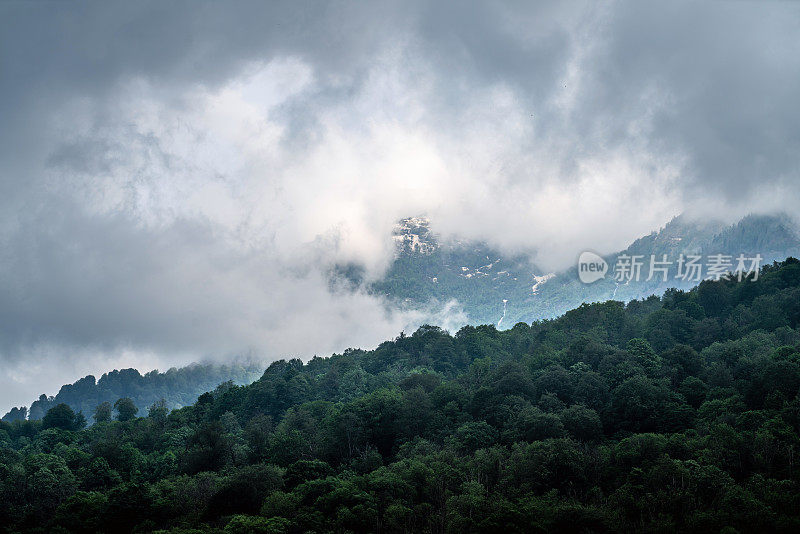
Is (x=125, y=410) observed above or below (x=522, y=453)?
above

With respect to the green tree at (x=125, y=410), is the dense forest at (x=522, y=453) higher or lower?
lower

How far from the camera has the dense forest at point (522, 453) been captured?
1845 inches

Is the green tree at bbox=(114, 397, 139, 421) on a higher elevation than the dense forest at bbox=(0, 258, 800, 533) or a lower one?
higher

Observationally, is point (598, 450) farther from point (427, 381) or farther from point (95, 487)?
point (95, 487)

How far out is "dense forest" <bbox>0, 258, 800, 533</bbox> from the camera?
4688 cm

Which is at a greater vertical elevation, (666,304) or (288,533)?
(666,304)

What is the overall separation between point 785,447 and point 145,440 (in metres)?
89.9

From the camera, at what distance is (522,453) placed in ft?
190

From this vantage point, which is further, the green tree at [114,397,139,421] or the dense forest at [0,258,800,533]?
the green tree at [114,397,139,421]

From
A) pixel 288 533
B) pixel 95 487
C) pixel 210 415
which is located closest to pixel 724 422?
pixel 288 533

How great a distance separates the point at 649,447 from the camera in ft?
176

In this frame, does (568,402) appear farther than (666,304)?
No

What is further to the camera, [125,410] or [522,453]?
[125,410]

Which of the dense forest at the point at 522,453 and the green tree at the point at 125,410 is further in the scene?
the green tree at the point at 125,410
